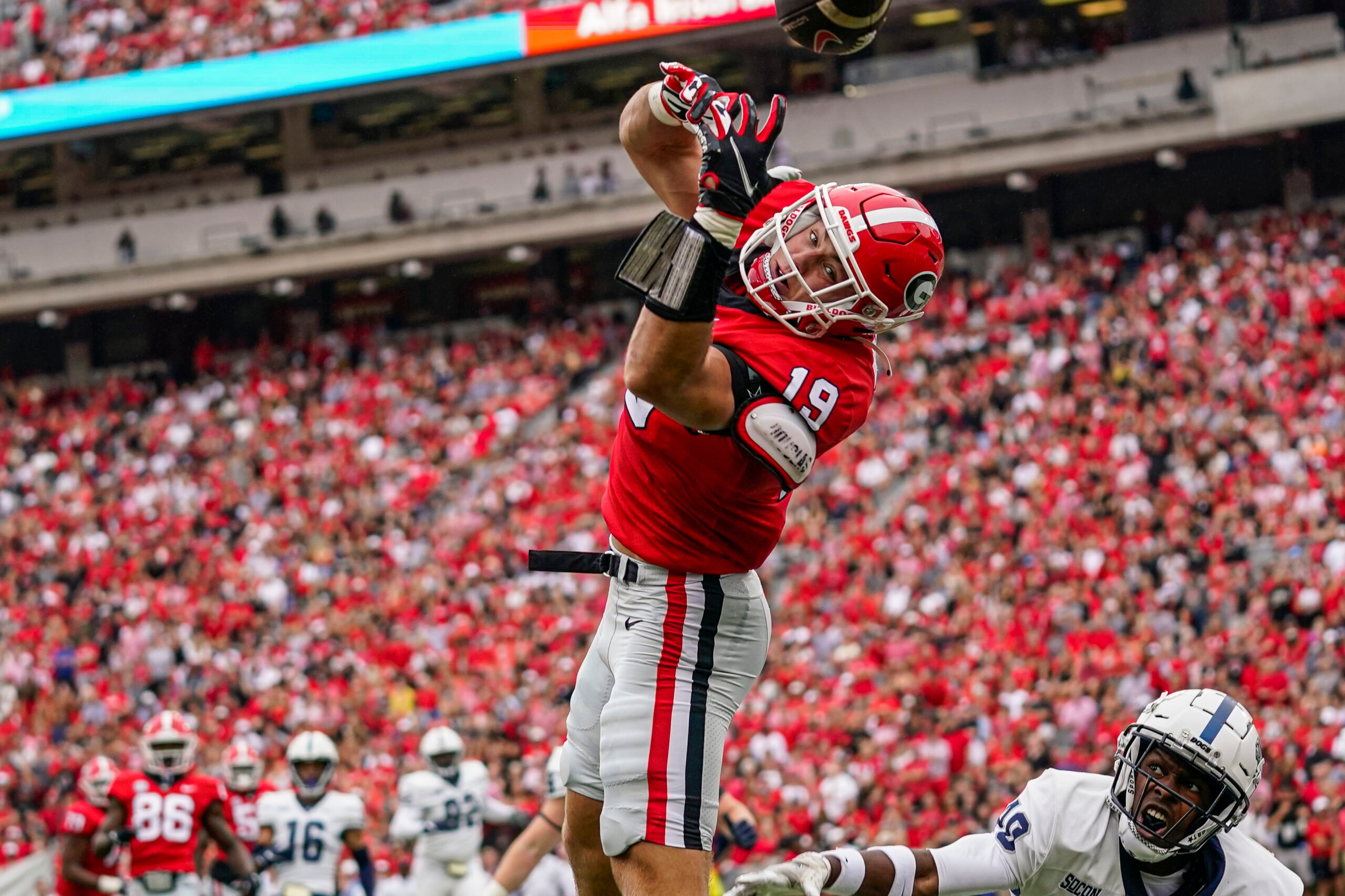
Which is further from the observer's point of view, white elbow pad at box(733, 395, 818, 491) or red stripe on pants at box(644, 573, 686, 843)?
red stripe on pants at box(644, 573, 686, 843)

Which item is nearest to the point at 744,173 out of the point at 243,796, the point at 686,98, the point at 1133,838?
the point at 686,98

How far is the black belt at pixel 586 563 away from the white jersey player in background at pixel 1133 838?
850 millimetres

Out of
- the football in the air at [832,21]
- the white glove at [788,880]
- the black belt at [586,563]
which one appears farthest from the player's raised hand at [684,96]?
the white glove at [788,880]

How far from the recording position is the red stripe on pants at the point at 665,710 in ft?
14.2

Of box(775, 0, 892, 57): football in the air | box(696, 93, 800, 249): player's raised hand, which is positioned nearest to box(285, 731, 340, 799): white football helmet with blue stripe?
box(775, 0, 892, 57): football in the air

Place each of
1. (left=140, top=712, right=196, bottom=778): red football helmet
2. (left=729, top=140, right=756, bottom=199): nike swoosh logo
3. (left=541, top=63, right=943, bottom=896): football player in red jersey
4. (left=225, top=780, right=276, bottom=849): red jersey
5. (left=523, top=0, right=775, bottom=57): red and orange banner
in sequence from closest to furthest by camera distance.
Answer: (left=729, top=140, right=756, bottom=199): nike swoosh logo < (left=541, top=63, right=943, bottom=896): football player in red jersey < (left=140, top=712, right=196, bottom=778): red football helmet < (left=225, top=780, right=276, bottom=849): red jersey < (left=523, top=0, right=775, bottom=57): red and orange banner

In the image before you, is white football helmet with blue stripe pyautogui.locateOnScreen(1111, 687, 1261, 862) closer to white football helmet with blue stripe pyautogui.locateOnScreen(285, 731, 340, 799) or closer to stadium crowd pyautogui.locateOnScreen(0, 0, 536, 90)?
white football helmet with blue stripe pyautogui.locateOnScreen(285, 731, 340, 799)

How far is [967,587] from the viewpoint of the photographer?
640 inches

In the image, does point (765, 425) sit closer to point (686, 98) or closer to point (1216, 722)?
point (686, 98)

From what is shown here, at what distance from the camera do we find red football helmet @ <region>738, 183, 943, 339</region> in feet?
14.1

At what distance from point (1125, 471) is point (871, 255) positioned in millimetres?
→ 13356

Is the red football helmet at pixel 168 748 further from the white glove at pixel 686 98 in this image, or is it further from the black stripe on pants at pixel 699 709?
the white glove at pixel 686 98


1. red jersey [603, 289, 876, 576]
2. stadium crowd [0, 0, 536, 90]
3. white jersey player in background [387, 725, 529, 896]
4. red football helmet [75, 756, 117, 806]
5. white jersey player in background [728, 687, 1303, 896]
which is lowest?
white jersey player in background [387, 725, 529, 896]

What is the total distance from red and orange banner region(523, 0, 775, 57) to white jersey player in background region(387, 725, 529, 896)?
58.8ft
